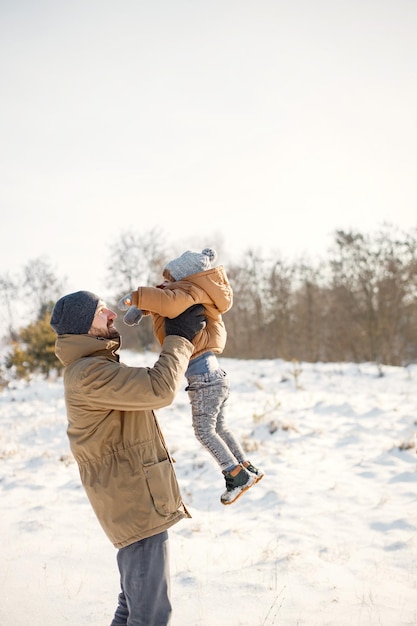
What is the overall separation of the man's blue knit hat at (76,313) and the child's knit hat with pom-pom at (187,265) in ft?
1.67

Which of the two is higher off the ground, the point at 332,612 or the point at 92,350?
the point at 92,350

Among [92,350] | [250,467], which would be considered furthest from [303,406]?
[92,350]

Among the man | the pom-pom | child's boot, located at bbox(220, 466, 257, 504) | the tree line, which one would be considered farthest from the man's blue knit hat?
the tree line

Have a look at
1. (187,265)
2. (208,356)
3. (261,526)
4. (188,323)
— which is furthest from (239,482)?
(261,526)

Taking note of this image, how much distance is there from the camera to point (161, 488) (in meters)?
2.60

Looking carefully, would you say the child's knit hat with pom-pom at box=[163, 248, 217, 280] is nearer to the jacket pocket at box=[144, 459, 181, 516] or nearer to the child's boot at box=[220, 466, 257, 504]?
the jacket pocket at box=[144, 459, 181, 516]

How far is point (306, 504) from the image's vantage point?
657 cm

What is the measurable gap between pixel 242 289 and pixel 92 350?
21479 millimetres

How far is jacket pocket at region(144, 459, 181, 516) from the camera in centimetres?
257

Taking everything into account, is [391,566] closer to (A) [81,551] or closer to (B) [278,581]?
(B) [278,581]

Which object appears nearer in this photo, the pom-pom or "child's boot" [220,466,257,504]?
"child's boot" [220,466,257,504]

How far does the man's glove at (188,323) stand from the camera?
275 centimetres

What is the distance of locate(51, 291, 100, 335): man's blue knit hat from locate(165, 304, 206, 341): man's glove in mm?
422

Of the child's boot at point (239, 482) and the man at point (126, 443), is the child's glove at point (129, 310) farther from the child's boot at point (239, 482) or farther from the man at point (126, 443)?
the child's boot at point (239, 482)
